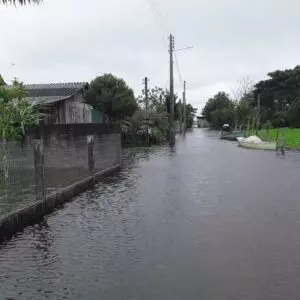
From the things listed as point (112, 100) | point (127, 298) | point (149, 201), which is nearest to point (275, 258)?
point (127, 298)

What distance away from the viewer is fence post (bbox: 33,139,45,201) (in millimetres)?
9414

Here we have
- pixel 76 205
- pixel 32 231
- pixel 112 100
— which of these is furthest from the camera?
pixel 112 100

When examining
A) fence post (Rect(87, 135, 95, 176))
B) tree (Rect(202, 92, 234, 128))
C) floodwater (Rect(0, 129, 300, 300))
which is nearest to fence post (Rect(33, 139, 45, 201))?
floodwater (Rect(0, 129, 300, 300))

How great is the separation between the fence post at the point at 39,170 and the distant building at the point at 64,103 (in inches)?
687

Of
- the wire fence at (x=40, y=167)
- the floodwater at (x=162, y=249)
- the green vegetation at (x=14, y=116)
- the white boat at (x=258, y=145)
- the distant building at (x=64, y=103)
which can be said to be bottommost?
the floodwater at (x=162, y=249)

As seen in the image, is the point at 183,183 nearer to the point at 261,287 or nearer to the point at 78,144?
the point at 78,144

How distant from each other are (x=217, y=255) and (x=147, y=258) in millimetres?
876

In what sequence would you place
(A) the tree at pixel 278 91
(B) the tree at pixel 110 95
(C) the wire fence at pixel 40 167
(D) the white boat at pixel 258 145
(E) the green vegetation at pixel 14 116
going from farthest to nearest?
(A) the tree at pixel 278 91 → (B) the tree at pixel 110 95 → (D) the white boat at pixel 258 145 → (E) the green vegetation at pixel 14 116 → (C) the wire fence at pixel 40 167

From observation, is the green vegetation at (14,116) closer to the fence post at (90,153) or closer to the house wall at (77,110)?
the fence post at (90,153)

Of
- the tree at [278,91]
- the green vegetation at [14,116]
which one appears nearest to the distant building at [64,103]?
the green vegetation at [14,116]

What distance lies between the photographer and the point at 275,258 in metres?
6.34

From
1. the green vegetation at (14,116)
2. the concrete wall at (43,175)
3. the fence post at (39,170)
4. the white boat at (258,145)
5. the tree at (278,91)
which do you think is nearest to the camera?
the concrete wall at (43,175)

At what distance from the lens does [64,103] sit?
3059 centimetres

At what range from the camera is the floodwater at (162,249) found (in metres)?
5.27
